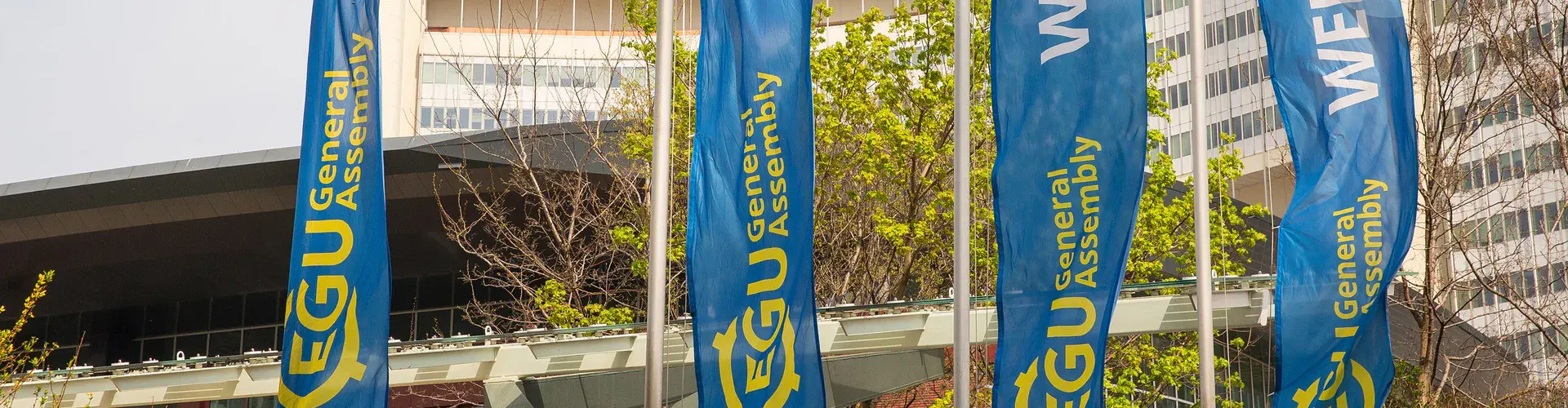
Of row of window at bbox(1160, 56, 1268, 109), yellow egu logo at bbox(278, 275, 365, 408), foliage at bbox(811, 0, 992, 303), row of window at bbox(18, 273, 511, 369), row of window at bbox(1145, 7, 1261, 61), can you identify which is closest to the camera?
yellow egu logo at bbox(278, 275, 365, 408)

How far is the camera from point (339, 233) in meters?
12.2

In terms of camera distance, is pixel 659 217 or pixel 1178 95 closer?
pixel 659 217

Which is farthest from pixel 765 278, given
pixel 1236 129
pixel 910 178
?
pixel 1236 129

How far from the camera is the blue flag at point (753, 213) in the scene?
36.9ft

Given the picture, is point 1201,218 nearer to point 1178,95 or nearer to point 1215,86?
point 1178,95

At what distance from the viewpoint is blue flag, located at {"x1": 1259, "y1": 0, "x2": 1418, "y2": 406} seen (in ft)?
34.4

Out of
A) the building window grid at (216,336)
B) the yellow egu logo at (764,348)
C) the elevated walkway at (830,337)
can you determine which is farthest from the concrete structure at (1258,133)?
the yellow egu logo at (764,348)

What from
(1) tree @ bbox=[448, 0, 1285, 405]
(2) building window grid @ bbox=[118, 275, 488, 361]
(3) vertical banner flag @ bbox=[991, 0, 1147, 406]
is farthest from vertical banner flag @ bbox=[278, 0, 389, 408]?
(2) building window grid @ bbox=[118, 275, 488, 361]

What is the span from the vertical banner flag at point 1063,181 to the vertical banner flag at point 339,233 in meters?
5.22

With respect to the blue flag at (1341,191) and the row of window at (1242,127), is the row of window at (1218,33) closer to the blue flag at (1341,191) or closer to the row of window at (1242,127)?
the row of window at (1242,127)

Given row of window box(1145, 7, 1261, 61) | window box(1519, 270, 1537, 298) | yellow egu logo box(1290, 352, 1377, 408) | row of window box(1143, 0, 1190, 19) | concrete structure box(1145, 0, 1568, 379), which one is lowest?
yellow egu logo box(1290, 352, 1377, 408)

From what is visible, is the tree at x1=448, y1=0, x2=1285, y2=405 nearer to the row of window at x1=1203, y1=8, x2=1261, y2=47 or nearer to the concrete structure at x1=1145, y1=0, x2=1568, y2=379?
the concrete structure at x1=1145, y1=0, x2=1568, y2=379

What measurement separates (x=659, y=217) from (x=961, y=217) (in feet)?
8.72

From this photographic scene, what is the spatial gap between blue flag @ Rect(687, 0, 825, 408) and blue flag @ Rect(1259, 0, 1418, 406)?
368 cm
